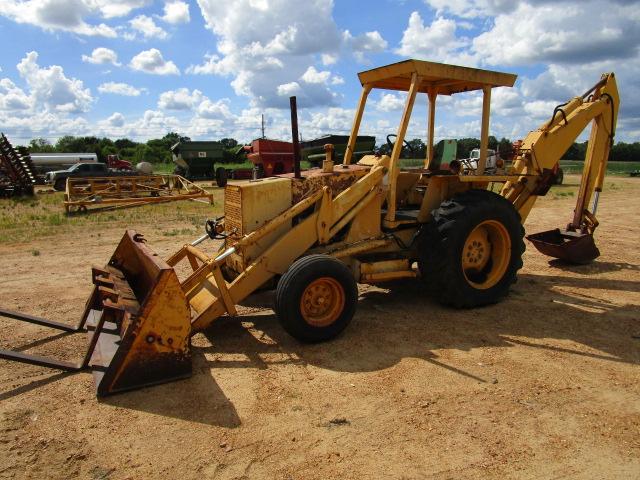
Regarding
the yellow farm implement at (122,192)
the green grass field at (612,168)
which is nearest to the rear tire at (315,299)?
the yellow farm implement at (122,192)

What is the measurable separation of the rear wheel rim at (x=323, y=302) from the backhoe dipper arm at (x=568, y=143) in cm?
348

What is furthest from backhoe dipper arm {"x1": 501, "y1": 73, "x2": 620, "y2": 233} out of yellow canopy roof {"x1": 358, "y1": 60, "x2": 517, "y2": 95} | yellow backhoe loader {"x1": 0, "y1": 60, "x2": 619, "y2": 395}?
yellow canopy roof {"x1": 358, "y1": 60, "x2": 517, "y2": 95}

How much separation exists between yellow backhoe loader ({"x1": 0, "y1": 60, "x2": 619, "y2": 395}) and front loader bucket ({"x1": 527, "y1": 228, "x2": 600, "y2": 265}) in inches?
45.6

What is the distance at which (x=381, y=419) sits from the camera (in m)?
3.40

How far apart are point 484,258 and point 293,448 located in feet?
12.2

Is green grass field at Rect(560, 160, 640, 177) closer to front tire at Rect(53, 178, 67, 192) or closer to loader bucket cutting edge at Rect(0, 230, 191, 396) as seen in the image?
front tire at Rect(53, 178, 67, 192)

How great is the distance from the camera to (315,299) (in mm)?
4559

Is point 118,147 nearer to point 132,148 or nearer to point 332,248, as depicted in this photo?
point 132,148

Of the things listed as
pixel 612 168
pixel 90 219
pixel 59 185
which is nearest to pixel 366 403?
pixel 90 219

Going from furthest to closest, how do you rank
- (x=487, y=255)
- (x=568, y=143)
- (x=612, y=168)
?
(x=612, y=168), (x=568, y=143), (x=487, y=255)

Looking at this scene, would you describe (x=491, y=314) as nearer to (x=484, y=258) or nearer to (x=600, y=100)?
(x=484, y=258)

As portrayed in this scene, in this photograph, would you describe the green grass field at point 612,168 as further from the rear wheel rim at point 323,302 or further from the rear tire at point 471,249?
the rear wheel rim at point 323,302

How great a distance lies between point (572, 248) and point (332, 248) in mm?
4280

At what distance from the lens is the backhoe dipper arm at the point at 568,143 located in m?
6.70
